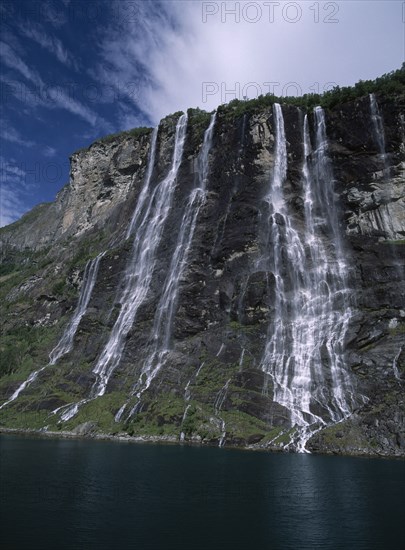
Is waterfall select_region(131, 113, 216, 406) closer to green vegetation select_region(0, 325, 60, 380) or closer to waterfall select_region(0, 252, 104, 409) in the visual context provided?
waterfall select_region(0, 252, 104, 409)

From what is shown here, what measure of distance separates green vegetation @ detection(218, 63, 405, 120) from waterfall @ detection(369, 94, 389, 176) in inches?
74.3

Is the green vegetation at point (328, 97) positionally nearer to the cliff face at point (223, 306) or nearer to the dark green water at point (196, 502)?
the cliff face at point (223, 306)

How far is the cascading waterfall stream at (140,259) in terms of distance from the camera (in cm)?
5534

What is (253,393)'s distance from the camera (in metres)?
42.3

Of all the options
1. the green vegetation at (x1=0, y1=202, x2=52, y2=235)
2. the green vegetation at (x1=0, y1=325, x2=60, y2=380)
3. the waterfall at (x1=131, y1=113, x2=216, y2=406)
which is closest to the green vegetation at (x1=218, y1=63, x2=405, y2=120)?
the waterfall at (x1=131, y1=113, x2=216, y2=406)

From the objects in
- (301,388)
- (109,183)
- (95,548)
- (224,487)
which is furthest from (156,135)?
(95,548)

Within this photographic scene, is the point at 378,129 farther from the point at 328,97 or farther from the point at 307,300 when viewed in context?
the point at 307,300

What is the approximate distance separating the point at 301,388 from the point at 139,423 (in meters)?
15.1

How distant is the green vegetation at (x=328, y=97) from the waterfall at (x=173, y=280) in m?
4.01

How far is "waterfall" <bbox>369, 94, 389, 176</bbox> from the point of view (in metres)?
56.3

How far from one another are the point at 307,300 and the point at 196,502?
3397cm

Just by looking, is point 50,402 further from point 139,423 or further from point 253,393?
point 253,393

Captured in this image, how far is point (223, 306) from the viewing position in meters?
54.0

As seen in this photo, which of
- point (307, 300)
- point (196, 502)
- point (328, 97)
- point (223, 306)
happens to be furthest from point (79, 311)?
point (196, 502)
